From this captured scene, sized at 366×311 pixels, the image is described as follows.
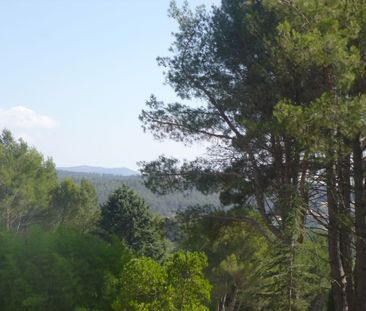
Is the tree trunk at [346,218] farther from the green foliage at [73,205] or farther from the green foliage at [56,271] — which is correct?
the green foliage at [73,205]

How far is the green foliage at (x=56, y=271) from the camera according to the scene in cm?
1205

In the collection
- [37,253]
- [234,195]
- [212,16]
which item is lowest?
[37,253]

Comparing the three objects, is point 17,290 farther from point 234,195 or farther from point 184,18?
point 184,18

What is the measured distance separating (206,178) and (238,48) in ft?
11.0

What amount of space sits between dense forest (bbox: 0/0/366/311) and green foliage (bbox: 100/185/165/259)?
15116 millimetres

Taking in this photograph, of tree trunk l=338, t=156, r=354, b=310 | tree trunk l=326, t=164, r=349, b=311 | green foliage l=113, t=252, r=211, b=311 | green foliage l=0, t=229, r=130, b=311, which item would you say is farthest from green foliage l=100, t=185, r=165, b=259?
green foliage l=113, t=252, r=211, b=311

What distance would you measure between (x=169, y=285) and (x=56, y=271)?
393 cm

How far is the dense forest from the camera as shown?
848cm

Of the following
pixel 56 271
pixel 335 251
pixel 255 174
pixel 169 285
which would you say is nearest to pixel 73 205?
pixel 56 271

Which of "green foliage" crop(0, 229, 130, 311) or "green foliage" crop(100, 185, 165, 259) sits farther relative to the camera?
"green foliage" crop(100, 185, 165, 259)

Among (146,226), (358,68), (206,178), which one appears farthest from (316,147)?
(146,226)

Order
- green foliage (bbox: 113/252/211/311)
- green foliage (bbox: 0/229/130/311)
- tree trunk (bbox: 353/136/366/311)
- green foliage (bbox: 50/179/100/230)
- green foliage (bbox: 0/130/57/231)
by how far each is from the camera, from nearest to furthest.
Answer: green foliage (bbox: 113/252/211/311), tree trunk (bbox: 353/136/366/311), green foliage (bbox: 0/229/130/311), green foliage (bbox: 0/130/57/231), green foliage (bbox: 50/179/100/230)

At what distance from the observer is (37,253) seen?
41.7ft

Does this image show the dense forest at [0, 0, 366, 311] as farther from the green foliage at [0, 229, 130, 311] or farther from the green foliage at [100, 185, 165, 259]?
the green foliage at [100, 185, 165, 259]
